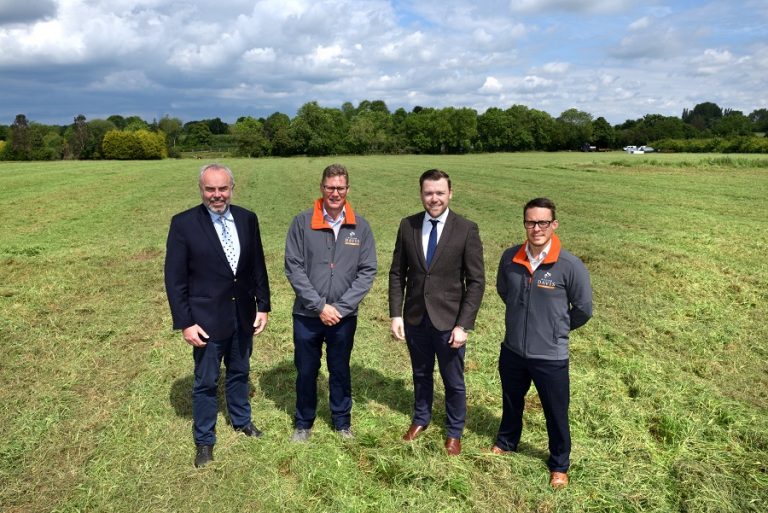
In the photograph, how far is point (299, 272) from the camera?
403 cm

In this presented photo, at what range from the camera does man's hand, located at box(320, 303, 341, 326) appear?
3.93 metres

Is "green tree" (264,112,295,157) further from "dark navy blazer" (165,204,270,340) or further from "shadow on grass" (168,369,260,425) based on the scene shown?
"dark navy blazer" (165,204,270,340)

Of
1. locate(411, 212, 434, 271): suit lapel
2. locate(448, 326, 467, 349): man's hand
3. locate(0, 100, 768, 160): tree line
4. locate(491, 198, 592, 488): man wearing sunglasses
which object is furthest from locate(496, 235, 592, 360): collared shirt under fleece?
locate(0, 100, 768, 160): tree line

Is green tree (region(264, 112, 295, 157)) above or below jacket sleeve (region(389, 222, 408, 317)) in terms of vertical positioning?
above

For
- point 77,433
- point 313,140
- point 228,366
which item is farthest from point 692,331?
point 313,140

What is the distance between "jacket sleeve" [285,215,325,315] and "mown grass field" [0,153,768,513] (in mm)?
1412

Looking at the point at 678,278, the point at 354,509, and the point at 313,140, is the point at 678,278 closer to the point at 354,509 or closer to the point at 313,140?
the point at 354,509

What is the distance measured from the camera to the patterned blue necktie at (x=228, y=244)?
13.1 feet

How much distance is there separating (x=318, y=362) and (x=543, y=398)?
77.2 inches

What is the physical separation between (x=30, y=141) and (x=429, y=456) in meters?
91.8

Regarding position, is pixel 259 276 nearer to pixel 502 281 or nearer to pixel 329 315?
pixel 329 315

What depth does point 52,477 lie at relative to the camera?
3.91 m

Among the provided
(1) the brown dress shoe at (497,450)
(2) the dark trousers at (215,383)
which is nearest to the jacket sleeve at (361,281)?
(2) the dark trousers at (215,383)

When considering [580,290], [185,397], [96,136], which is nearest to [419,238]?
[580,290]
